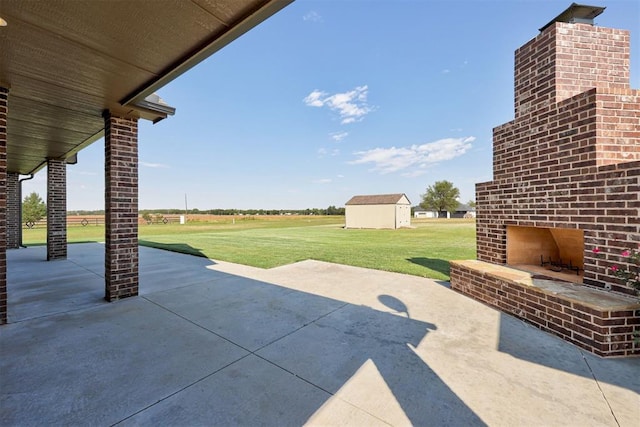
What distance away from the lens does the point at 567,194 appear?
11.4 feet

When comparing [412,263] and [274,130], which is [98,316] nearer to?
[412,263]

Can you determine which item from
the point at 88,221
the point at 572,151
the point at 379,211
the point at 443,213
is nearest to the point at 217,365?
the point at 572,151

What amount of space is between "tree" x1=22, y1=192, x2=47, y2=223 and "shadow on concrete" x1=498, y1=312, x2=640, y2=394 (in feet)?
155

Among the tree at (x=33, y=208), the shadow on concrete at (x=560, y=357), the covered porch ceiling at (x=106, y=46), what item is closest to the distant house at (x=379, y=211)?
the shadow on concrete at (x=560, y=357)

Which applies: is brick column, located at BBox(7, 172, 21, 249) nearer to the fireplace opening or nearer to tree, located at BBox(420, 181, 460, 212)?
the fireplace opening

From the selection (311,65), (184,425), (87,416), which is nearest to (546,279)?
(184,425)

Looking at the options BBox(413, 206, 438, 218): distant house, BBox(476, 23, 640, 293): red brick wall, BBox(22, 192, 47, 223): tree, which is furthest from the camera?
BBox(413, 206, 438, 218): distant house

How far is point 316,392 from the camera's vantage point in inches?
79.6

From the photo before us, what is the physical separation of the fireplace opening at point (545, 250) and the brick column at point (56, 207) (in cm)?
1210

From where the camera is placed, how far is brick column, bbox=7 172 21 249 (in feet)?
32.6

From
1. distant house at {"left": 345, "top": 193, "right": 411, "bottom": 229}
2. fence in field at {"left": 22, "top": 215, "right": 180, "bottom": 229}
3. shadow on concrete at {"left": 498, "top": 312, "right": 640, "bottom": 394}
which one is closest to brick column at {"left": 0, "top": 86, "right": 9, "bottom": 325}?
shadow on concrete at {"left": 498, "top": 312, "right": 640, "bottom": 394}

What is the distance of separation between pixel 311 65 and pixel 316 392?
17.1 metres

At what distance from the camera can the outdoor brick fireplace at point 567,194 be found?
284 centimetres

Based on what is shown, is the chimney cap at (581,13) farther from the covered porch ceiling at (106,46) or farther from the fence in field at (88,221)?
the fence in field at (88,221)
